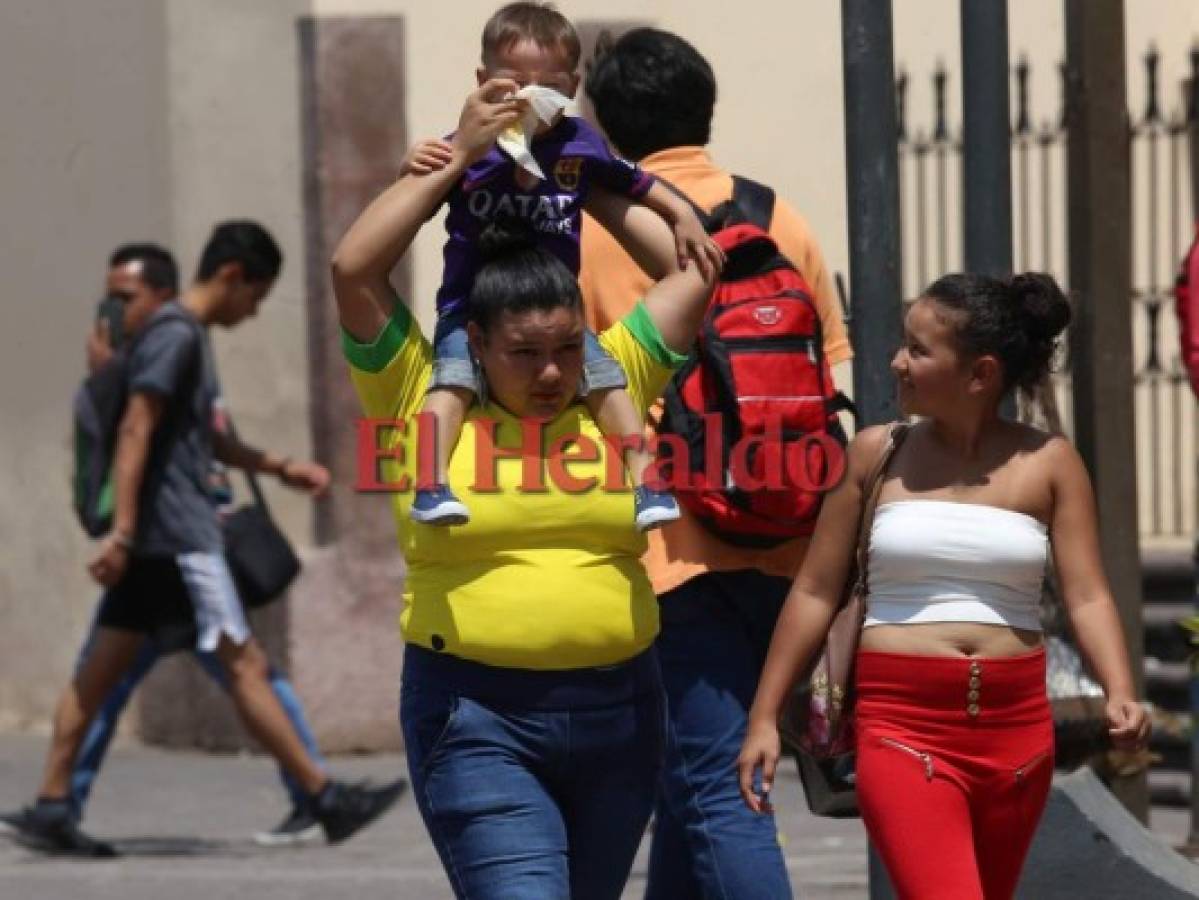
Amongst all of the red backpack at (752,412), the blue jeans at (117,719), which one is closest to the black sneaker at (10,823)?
the blue jeans at (117,719)

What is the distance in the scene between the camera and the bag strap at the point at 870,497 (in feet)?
17.7

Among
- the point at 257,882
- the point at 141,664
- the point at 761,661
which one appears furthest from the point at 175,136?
the point at 761,661

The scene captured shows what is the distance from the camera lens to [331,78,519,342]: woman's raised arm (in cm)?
506

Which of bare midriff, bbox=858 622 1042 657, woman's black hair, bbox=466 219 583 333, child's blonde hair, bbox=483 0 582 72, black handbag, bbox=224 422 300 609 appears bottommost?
black handbag, bbox=224 422 300 609

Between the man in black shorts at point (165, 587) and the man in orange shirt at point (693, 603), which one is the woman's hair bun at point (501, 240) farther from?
the man in black shorts at point (165, 587)

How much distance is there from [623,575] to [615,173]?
698 millimetres

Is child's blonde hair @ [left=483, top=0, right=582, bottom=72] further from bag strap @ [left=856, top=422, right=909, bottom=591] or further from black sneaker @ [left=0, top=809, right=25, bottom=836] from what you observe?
black sneaker @ [left=0, top=809, right=25, bottom=836]

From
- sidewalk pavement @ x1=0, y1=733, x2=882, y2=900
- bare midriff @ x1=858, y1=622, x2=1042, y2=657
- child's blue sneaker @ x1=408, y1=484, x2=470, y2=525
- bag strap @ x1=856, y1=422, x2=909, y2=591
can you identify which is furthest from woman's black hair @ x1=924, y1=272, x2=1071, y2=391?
sidewalk pavement @ x1=0, y1=733, x2=882, y2=900

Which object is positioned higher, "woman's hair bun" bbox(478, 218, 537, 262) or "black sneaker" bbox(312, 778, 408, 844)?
"woman's hair bun" bbox(478, 218, 537, 262)

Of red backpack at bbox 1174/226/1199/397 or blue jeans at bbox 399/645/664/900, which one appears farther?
red backpack at bbox 1174/226/1199/397

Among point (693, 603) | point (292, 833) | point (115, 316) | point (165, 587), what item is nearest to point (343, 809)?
point (292, 833)

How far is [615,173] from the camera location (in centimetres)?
533

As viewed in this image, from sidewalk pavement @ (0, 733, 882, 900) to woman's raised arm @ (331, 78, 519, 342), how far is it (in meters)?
3.32

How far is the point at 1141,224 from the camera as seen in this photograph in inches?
459
